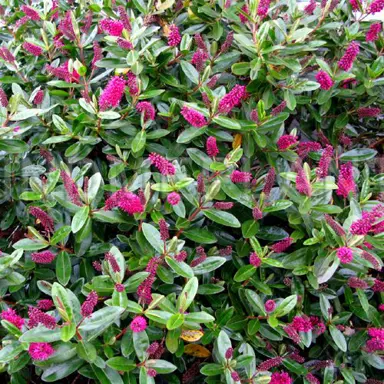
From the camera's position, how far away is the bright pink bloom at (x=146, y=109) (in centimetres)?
152

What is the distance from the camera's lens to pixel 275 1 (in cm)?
202

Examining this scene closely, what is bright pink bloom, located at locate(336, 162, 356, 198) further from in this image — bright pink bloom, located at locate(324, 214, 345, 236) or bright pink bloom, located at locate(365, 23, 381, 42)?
bright pink bloom, located at locate(365, 23, 381, 42)

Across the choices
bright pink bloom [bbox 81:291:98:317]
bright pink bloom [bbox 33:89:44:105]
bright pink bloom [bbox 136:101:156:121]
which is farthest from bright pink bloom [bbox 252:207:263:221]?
bright pink bloom [bbox 33:89:44:105]

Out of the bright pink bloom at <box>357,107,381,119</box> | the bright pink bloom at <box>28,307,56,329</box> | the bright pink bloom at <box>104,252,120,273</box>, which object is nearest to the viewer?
the bright pink bloom at <box>28,307,56,329</box>

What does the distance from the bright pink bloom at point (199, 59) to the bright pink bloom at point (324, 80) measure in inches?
15.7

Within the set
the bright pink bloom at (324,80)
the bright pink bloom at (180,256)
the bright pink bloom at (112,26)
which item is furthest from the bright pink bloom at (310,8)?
the bright pink bloom at (180,256)

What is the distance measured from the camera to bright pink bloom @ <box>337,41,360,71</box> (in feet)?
5.40

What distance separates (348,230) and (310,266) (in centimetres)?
19

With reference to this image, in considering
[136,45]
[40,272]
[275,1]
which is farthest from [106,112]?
[275,1]

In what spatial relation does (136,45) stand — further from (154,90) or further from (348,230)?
(348,230)

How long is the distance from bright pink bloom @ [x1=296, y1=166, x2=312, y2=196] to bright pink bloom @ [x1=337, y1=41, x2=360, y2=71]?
49 cm

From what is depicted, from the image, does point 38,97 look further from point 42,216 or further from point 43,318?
point 43,318

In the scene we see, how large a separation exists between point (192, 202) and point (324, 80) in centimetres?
66

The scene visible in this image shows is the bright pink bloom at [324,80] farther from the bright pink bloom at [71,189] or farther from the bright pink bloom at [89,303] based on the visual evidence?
the bright pink bloom at [89,303]
